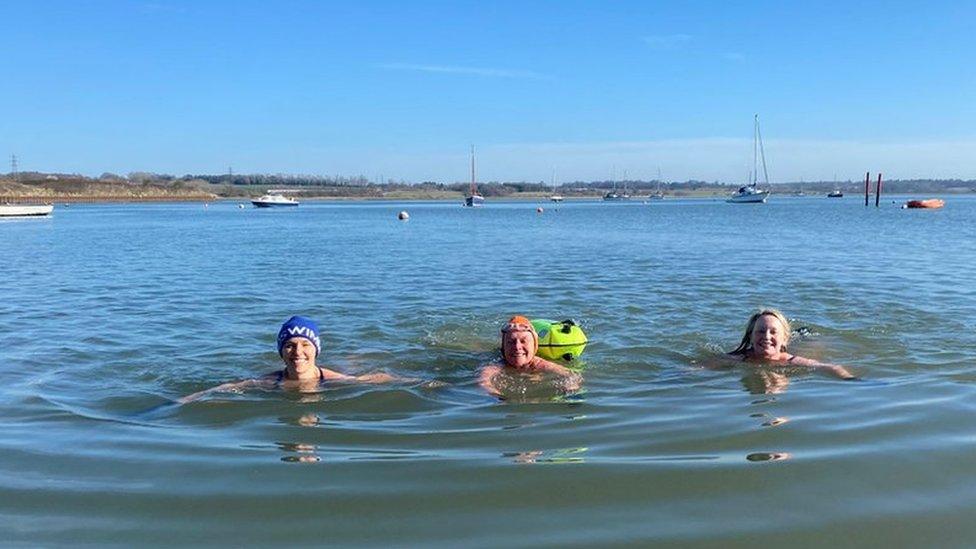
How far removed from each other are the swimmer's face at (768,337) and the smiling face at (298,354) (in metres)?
4.82

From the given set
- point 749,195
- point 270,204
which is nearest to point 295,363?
point 749,195

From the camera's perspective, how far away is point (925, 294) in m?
15.7

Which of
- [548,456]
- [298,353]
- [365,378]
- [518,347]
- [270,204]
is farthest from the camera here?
[270,204]

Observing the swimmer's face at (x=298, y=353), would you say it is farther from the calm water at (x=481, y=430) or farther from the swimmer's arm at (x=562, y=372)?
the swimmer's arm at (x=562, y=372)

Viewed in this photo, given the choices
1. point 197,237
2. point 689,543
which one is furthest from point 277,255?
point 689,543

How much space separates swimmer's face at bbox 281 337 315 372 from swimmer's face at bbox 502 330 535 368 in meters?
2.03

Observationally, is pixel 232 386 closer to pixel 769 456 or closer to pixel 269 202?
pixel 769 456

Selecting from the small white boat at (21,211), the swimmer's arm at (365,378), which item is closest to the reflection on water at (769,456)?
the swimmer's arm at (365,378)

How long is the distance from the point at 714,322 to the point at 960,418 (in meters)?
6.41

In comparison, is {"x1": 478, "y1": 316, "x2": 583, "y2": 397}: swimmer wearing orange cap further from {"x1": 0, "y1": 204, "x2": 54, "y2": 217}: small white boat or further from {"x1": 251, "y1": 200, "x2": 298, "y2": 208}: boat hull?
{"x1": 251, "y1": 200, "x2": 298, "y2": 208}: boat hull

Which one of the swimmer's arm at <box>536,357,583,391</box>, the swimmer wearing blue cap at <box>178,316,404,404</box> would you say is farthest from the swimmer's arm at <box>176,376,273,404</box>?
the swimmer's arm at <box>536,357,583,391</box>

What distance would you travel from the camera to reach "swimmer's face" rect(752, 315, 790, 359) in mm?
8950

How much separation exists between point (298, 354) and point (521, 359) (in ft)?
7.54

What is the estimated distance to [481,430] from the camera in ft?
22.1
